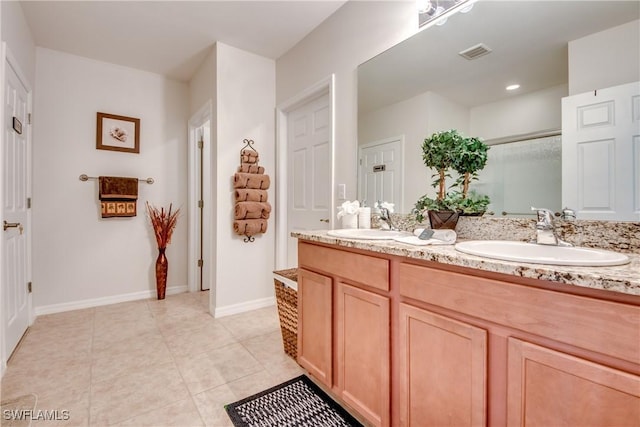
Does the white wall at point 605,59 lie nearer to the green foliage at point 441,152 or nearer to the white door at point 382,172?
the green foliage at point 441,152

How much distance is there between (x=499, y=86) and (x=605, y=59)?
38 centimetres

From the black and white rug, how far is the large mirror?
3.86ft

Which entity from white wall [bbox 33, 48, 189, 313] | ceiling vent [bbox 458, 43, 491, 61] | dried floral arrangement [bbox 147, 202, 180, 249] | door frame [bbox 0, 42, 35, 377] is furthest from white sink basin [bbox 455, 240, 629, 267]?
white wall [bbox 33, 48, 189, 313]

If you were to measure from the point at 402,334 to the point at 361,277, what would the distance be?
286 millimetres

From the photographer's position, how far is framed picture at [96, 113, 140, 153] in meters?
3.06

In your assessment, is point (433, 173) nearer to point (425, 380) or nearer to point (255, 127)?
point (425, 380)

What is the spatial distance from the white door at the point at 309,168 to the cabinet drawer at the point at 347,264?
75cm

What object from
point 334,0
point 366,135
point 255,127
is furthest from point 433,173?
point 255,127

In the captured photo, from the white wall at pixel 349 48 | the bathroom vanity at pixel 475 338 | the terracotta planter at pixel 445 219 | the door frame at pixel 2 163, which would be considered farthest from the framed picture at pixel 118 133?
the terracotta planter at pixel 445 219

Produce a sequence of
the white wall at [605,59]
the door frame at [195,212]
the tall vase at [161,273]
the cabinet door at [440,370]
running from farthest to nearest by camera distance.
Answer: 1. the door frame at [195,212]
2. the tall vase at [161,273]
3. the white wall at [605,59]
4. the cabinet door at [440,370]

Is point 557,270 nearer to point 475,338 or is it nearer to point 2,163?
point 475,338

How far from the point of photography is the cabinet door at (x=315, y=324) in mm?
1507

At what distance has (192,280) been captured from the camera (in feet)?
11.7

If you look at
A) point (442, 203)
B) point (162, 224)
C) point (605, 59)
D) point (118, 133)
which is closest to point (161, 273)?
point (162, 224)
